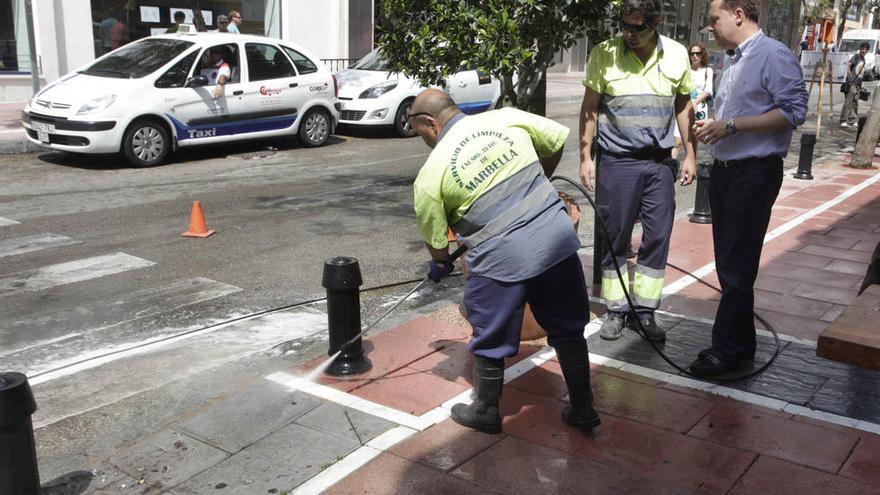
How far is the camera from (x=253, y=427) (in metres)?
4.03

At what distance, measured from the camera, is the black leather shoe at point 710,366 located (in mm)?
4527

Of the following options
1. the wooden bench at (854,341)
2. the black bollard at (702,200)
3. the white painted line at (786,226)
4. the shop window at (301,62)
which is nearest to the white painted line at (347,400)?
the wooden bench at (854,341)

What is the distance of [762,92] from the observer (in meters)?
4.34

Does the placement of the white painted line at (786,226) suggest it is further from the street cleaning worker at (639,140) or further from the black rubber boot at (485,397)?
the black rubber boot at (485,397)

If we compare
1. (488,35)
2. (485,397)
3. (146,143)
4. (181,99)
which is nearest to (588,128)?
(488,35)

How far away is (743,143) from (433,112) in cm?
170

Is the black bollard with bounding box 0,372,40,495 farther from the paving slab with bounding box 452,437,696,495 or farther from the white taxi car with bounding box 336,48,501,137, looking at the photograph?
the white taxi car with bounding box 336,48,501,137

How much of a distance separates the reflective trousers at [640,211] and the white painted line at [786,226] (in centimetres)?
115

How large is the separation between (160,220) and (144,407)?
14.9 feet

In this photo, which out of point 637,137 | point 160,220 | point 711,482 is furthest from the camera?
point 160,220

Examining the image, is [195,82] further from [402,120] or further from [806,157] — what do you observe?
[806,157]

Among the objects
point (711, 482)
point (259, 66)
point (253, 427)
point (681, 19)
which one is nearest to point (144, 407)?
point (253, 427)

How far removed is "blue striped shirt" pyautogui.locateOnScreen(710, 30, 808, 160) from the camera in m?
4.28

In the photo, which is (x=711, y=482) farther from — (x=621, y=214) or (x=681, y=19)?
(x=681, y=19)
